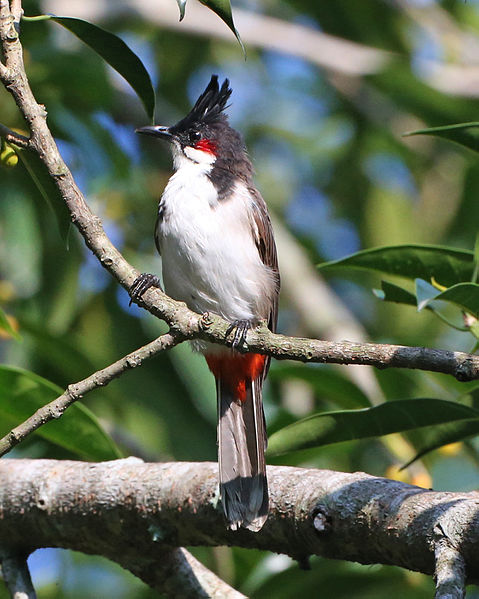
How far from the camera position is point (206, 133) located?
4246mm

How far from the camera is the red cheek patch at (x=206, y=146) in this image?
4.19 m

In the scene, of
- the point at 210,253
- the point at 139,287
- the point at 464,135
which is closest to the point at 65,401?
the point at 139,287

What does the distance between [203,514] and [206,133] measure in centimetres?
226

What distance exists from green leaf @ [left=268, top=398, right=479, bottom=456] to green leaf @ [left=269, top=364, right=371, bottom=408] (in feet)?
1.95

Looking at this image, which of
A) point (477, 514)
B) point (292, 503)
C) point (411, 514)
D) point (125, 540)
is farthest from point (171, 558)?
point (477, 514)

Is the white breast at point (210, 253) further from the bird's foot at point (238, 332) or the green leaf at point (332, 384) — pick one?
the bird's foot at point (238, 332)

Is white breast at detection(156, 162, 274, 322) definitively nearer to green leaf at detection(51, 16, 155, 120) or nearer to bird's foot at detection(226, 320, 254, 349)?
green leaf at detection(51, 16, 155, 120)

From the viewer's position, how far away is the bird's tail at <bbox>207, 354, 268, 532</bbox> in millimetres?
2332

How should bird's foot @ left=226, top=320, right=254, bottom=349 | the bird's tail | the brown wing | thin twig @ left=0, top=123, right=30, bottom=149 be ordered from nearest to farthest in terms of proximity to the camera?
bird's foot @ left=226, top=320, right=254, bottom=349 < thin twig @ left=0, top=123, right=30, bottom=149 < the bird's tail < the brown wing

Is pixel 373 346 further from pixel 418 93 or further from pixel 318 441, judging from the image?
pixel 418 93

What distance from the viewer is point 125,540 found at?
263 cm

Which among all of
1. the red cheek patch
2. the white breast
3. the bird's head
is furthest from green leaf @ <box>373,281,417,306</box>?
the red cheek patch

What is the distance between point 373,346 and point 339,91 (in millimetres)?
4526

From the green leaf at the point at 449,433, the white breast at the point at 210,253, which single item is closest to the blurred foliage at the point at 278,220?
the green leaf at the point at 449,433
